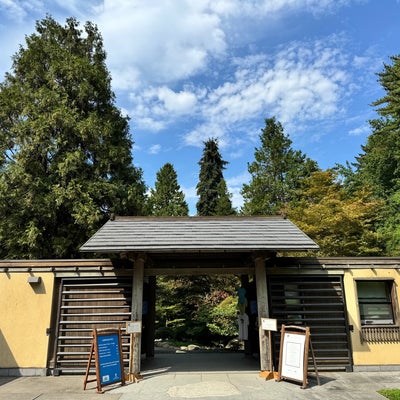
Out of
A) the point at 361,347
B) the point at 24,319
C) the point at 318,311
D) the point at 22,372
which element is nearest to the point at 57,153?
the point at 24,319

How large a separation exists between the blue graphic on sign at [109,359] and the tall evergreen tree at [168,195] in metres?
18.2

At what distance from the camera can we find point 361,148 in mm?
30938

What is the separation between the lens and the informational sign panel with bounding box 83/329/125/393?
5910 millimetres

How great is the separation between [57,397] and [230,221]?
5486 millimetres

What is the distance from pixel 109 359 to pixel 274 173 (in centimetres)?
2044

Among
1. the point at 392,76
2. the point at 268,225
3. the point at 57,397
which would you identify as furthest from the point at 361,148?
the point at 57,397

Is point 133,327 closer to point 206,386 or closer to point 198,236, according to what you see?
point 206,386

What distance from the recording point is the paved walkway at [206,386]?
213 inches

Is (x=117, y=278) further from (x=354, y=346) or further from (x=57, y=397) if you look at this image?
(x=354, y=346)

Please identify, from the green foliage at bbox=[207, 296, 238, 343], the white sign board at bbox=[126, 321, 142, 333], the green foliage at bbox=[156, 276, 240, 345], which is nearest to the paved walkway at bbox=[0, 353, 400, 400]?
the white sign board at bbox=[126, 321, 142, 333]

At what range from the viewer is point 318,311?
24.8 ft

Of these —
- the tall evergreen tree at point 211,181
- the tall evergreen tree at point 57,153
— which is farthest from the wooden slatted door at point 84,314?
the tall evergreen tree at point 211,181

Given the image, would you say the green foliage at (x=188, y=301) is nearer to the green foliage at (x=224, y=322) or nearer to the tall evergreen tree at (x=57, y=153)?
the green foliage at (x=224, y=322)

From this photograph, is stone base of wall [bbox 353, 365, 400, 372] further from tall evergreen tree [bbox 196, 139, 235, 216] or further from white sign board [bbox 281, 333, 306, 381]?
→ tall evergreen tree [bbox 196, 139, 235, 216]
